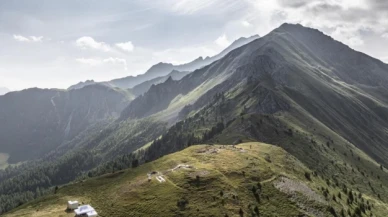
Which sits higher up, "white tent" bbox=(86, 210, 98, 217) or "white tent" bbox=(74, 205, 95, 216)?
"white tent" bbox=(74, 205, 95, 216)

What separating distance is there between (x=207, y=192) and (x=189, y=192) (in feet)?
18.5

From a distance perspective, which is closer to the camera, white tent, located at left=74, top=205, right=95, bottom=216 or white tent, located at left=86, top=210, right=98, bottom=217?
white tent, located at left=86, top=210, right=98, bottom=217

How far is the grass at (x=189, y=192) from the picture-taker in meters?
89.1

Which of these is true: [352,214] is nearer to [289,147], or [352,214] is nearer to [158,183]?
[158,183]

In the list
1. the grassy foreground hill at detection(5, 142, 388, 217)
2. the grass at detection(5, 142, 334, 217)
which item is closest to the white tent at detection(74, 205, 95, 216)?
the grass at detection(5, 142, 334, 217)

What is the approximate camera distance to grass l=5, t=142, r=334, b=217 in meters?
89.1

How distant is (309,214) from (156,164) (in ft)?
193

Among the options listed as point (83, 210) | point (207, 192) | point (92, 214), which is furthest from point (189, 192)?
point (83, 210)

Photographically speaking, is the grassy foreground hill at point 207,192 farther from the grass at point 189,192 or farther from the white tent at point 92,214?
the white tent at point 92,214

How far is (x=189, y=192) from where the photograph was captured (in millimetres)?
97062

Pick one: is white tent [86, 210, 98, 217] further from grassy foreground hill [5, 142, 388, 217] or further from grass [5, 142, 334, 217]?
grassy foreground hill [5, 142, 388, 217]

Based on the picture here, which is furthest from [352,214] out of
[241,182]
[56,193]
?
[56,193]

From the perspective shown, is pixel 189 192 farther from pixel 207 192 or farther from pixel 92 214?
pixel 92 214

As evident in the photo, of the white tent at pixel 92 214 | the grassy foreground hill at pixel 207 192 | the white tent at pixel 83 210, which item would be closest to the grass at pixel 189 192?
the grassy foreground hill at pixel 207 192
